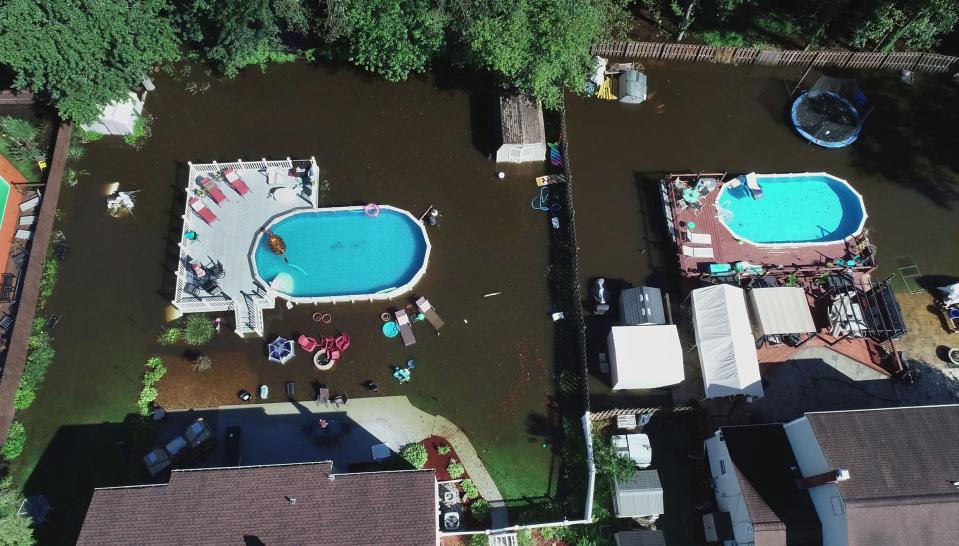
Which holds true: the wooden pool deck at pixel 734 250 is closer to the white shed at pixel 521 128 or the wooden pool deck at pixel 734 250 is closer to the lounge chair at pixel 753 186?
the lounge chair at pixel 753 186

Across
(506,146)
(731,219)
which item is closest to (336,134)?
(506,146)

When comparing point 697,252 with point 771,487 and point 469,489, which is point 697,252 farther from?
point 469,489

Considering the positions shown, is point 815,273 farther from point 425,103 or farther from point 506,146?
point 425,103

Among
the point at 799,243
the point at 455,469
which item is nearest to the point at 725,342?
the point at 799,243

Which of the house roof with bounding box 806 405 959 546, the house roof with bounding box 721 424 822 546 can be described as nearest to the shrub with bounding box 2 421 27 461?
the house roof with bounding box 721 424 822 546

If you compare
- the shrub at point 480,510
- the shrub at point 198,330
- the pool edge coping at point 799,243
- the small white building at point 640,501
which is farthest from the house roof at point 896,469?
the shrub at point 198,330

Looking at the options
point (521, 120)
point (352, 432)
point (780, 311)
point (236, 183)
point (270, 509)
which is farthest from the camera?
point (521, 120)

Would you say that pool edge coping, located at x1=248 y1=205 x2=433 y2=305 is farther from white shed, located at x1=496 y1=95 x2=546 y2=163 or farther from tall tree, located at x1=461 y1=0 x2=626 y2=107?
tall tree, located at x1=461 y1=0 x2=626 y2=107

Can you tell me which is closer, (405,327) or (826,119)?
(405,327)
